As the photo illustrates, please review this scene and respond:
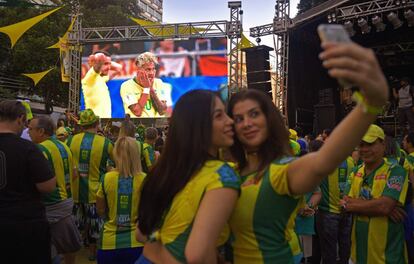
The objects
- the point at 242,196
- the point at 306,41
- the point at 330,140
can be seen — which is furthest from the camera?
the point at 306,41

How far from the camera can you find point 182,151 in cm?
166

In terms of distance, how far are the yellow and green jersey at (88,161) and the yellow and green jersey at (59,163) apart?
0.65 meters

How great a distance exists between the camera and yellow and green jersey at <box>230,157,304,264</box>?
1.76 m

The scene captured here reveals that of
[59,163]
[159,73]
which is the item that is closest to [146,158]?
[59,163]

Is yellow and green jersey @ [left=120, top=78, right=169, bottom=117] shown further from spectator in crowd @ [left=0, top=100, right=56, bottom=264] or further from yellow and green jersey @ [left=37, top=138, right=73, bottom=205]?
spectator in crowd @ [left=0, top=100, right=56, bottom=264]

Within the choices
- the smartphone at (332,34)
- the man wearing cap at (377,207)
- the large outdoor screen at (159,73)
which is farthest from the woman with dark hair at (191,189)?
the large outdoor screen at (159,73)

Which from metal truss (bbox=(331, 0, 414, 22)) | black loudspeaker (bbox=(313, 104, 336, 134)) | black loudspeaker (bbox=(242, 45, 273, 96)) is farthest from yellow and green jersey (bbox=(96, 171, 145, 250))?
black loudspeaker (bbox=(313, 104, 336, 134))

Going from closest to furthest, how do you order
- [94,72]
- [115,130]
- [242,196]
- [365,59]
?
[365,59] → [242,196] → [115,130] → [94,72]

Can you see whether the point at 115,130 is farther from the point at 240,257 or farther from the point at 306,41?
the point at 306,41

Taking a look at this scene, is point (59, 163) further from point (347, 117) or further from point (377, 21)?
point (377, 21)

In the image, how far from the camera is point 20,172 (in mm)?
2973

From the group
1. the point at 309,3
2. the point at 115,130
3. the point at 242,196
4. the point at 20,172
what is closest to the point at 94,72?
the point at 115,130

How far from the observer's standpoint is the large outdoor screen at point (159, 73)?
51.5ft

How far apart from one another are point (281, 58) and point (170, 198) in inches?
462
